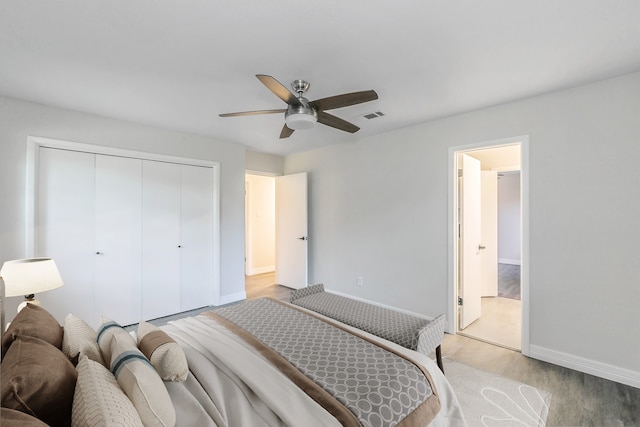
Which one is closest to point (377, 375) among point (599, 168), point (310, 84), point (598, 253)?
point (310, 84)

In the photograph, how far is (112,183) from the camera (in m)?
3.22

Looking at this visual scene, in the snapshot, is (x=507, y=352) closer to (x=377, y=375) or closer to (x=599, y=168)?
(x=599, y=168)

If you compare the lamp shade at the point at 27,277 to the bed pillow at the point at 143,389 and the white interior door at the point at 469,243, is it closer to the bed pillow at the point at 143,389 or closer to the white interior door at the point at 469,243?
the bed pillow at the point at 143,389

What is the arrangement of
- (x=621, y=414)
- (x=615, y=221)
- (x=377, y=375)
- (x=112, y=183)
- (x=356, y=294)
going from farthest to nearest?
(x=356, y=294), (x=112, y=183), (x=615, y=221), (x=621, y=414), (x=377, y=375)

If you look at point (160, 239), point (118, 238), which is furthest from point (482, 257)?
point (118, 238)

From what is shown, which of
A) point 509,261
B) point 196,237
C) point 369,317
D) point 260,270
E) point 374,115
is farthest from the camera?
point 509,261

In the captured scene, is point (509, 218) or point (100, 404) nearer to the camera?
point (100, 404)

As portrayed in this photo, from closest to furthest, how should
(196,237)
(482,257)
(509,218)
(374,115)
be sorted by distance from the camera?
(374,115)
(196,237)
(482,257)
(509,218)

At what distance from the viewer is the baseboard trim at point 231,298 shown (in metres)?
4.11

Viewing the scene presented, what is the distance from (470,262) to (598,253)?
1.20 metres

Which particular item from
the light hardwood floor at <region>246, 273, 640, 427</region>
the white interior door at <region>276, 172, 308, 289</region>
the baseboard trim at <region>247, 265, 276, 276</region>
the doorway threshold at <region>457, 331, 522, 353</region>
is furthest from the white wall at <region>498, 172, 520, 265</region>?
the baseboard trim at <region>247, 265, 276, 276</region>

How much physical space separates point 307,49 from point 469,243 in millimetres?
2814

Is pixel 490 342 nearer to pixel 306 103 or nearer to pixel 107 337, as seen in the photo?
pixel 306 103

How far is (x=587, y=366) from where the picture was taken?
2.33m
